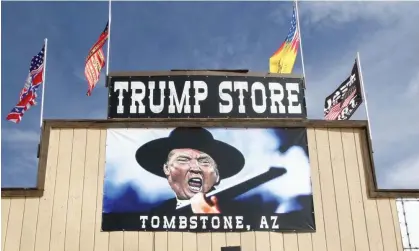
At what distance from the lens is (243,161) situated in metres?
12.9

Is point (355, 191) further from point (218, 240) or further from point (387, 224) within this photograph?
point (218, 240)

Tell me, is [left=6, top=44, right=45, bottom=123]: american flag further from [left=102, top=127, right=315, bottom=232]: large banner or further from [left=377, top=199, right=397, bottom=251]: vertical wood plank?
[left=377, top=199, right=397, bottom=251]: vertical wood plank

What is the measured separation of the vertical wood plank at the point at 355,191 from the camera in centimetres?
1210

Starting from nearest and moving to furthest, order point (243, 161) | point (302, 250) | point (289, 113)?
point (302, 250) → point (243, 161) → point (289, 113)

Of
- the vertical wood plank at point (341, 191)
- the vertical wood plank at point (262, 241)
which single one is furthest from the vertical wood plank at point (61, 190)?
the vertical wood plank at point (341, 191)

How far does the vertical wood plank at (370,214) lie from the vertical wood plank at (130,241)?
5537mm

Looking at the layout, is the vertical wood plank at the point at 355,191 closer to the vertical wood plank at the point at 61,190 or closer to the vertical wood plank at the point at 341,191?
the vertical wood plank at the point at 341,191

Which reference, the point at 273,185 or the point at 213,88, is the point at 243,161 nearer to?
the point at 273,185

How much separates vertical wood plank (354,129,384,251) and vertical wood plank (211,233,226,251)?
3473mm

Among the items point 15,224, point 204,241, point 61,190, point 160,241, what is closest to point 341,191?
point 204,241

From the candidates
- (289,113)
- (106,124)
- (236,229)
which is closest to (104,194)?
(106,124)

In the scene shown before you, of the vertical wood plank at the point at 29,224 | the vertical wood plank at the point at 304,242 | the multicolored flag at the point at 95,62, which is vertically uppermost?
the multicolored flag at the point at 95,62

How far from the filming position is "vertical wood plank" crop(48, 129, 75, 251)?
11.9 meters

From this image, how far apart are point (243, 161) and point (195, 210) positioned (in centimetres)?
175
